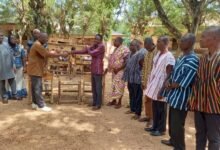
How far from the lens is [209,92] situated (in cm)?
362

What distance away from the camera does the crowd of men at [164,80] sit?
3594 millimetres

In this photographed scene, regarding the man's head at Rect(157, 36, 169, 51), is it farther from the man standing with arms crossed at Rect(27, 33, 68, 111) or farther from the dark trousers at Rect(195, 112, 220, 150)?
the man standing with arms crossed at Rect(27, 33, 68, 111)

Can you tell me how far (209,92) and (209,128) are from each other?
1.34 feet

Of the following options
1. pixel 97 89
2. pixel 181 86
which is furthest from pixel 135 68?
pixel 181 86

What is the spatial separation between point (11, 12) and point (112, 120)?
24373 millimetres

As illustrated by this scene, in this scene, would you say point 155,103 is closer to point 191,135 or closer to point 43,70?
point 191,135

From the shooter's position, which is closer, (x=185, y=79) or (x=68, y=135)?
(x=185, y=79)

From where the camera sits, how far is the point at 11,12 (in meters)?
28.4

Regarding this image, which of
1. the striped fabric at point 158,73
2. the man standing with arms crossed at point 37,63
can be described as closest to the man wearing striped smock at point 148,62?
the striped fabric at point 158,73

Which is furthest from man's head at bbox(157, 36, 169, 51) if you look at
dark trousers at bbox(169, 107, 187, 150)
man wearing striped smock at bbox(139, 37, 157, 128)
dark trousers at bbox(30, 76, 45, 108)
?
dark trousers at bbox(30, 76, 45, 108)

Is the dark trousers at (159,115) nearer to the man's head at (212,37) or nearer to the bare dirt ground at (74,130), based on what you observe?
the bare dirt ground at (74,130)

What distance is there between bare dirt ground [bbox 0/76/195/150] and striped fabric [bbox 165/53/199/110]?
3.88 ft

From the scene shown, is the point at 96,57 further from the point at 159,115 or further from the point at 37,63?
the point at 159,115

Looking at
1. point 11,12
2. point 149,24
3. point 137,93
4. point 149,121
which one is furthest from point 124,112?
point 149,24
